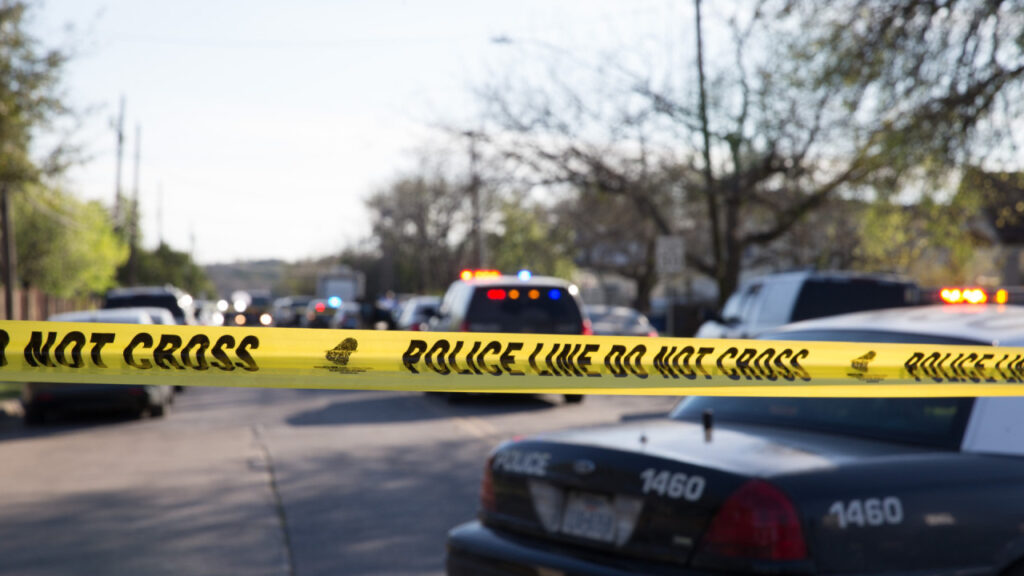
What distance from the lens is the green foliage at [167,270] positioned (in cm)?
8631

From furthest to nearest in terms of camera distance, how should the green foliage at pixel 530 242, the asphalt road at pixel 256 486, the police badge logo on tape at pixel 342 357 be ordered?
the green foliage at pixel 530 242, the asphalt road at pixel 256 486, the police badge logo on tape at pixel 342 357

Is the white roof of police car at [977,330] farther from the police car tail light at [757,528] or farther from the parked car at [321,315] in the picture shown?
the parked car at [321,315]

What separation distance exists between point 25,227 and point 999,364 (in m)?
56.1

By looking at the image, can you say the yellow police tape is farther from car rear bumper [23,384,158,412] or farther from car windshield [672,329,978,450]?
car rear bumper [23,384,158,412]

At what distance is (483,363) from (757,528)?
1111 mm

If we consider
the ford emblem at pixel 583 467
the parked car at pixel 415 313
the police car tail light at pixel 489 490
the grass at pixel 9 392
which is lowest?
the grass at pixel 9 392

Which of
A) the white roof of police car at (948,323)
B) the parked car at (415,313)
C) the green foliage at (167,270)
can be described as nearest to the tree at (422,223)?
the green foliage at (167,270)

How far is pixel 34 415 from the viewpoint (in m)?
15.3

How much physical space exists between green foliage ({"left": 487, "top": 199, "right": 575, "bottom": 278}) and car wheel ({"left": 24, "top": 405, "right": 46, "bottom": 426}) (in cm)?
2009

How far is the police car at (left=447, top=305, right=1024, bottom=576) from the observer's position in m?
3.83

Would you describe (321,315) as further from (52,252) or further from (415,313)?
(415,313)

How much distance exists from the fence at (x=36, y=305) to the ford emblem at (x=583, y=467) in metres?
30.2

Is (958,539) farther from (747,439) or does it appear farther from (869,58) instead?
(869,58)

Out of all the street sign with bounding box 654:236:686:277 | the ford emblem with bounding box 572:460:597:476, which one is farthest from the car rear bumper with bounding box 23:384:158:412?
the ford emblem with bounding box 572:460:597:476
